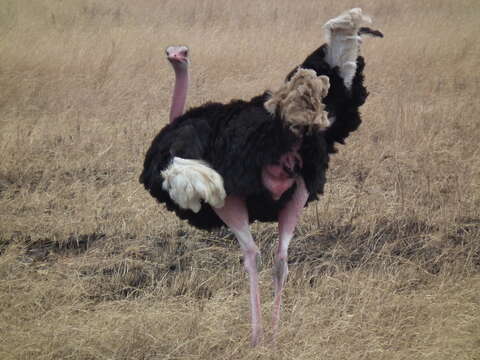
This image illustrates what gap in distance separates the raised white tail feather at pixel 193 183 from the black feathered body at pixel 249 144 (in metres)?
0.08

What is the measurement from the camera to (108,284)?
4047 millimetres

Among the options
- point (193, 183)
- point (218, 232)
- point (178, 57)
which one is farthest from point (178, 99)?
point (218, 232)

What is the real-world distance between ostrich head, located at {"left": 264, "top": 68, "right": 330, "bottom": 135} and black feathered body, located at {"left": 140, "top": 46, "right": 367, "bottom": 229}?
0.25ft

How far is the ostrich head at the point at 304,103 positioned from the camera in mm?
2912

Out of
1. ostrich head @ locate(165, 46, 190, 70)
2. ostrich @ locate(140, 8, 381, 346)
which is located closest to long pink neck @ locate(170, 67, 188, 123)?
ostrich head @ locate(165, 46, 190, 70)

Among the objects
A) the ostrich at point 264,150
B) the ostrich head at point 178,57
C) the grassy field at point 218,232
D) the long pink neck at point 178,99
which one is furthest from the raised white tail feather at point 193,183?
the ostrich head at point 178,57

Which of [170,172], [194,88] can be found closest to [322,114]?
[170,172]

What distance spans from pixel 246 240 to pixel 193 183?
57 cm

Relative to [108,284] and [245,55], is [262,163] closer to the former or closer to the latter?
[108,284]

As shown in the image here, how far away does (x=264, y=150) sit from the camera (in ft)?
10.0

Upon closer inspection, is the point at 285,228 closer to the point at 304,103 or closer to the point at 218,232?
the point at 304,103

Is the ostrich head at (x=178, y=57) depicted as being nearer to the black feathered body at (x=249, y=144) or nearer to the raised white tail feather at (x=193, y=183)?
the black feathered body at (x=249, y=144)

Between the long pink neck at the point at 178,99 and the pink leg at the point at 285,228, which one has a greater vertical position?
the long pink neck at the point at 178,99

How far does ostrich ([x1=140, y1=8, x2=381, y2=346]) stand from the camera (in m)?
2.95
